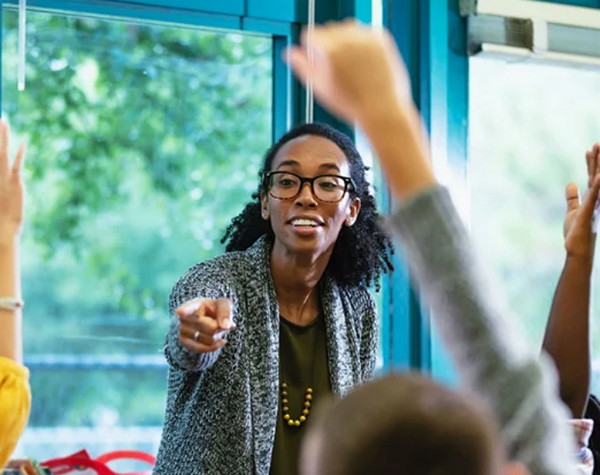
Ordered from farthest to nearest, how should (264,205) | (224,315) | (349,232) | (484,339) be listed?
(349,232) < (264,205) < (224,315) < (484,339)

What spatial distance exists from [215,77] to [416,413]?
2.08 metres

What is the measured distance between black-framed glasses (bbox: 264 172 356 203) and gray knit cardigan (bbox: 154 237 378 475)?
0.49 feet

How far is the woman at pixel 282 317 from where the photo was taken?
6.03 feet

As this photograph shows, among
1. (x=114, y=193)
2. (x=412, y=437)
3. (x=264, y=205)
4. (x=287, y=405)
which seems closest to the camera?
(x=412, y=437)

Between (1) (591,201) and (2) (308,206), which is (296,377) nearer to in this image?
(2) (308,206)

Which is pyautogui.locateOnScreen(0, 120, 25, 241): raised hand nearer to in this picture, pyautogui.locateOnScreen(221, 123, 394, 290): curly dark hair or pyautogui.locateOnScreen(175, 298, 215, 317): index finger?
pyautogui.locateOnScreen(175, 298, 215, 317): index finger

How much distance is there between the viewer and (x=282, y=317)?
2.02 metres

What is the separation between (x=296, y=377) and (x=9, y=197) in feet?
2.82

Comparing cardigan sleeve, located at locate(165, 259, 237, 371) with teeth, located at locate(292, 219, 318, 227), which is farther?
teeth, located at locate(292, 219, 318, 227)

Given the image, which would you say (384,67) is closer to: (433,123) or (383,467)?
(383,467)

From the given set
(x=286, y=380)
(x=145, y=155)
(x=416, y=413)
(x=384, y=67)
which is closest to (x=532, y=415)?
(x=416, y=413)

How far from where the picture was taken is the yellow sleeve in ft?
3.79

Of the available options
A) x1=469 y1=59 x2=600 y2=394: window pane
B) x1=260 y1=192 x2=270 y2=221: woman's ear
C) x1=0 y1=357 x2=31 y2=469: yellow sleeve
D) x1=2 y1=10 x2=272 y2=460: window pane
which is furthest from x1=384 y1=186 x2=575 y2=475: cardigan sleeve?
x1=469 y1=59 x2=600 y2=394: window pane

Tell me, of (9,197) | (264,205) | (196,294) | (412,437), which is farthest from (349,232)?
(412,437)
